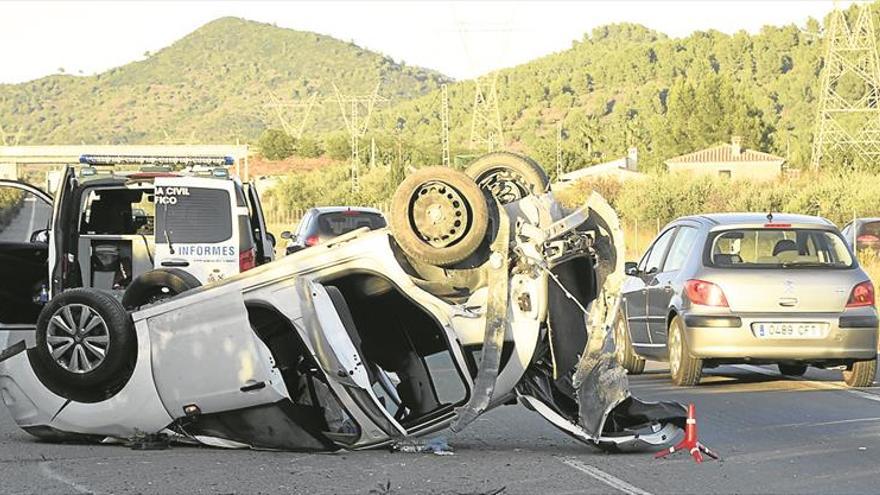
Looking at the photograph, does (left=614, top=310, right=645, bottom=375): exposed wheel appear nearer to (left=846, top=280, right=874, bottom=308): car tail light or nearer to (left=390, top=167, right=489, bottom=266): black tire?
(left=846, top=280, right=874, bottom=308): car tail light

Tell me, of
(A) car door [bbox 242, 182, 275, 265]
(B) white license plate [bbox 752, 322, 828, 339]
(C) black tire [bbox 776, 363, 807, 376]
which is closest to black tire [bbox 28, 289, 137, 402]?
(A) car door [bbox 242, 182, 275, 265]

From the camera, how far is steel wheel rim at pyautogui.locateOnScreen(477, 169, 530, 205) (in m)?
9.78

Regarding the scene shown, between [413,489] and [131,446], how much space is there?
7.54 ft

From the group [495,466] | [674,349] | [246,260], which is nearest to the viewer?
[495,466]

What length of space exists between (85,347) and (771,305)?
21.3 ft

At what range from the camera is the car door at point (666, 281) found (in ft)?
45.5

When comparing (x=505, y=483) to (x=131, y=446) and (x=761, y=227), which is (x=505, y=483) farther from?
(x=761, y=227)

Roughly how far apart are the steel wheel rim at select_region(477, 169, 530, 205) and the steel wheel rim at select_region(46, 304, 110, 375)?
8.88ft

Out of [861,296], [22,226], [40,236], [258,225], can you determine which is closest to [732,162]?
[22,226]

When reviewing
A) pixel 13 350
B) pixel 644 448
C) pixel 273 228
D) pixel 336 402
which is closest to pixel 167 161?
pixel 13 350

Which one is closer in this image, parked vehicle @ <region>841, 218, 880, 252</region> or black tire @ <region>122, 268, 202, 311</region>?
black tire @ <region>122, 268, 202, 311</region>

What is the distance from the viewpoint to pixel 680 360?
13391 millimetres

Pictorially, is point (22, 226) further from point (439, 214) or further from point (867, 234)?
point (439, 214)

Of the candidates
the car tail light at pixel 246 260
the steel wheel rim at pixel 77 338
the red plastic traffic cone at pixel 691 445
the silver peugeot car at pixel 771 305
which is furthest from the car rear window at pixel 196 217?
the red plastic traffic cone at pixel 691 445
